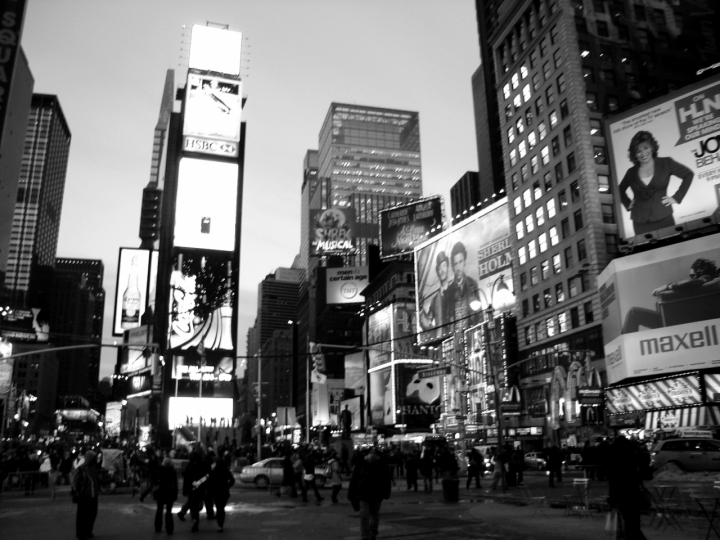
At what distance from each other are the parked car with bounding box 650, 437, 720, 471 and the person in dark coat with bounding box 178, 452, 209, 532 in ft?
68.2

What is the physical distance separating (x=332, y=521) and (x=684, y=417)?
1648 inches

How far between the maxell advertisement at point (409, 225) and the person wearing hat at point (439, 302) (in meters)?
7.22

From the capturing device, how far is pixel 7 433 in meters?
101

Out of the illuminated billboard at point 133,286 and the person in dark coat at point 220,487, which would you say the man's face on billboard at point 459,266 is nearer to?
the person in dark coat at point 220,487

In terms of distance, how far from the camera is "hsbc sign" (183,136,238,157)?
111m

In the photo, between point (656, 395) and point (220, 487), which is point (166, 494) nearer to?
point (220, 487)

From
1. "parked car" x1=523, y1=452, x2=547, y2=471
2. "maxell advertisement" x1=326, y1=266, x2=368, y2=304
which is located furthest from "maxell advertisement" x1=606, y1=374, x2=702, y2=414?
"maxell advertisement" x1=326, y1=266, x2=368, y2=304

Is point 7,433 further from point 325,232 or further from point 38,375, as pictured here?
point 38,375

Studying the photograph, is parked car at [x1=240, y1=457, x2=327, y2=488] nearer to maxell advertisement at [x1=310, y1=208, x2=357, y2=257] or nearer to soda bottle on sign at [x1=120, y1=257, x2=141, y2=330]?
maxell advertisement at [x1=310, y1=208, x2=357, y2=257]

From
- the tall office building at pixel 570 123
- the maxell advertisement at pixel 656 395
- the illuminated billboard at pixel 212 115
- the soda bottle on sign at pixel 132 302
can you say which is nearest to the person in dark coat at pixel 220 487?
the maxell advertisement at pixel 656 395

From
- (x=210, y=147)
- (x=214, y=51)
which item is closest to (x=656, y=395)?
(x=210, y=147)

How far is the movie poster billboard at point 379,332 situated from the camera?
111m

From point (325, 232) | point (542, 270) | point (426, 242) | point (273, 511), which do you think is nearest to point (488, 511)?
point (273, 511)

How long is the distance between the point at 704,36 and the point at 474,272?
3773 centimetres
